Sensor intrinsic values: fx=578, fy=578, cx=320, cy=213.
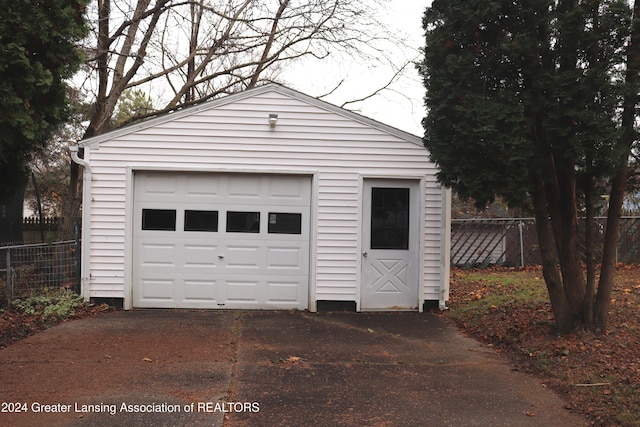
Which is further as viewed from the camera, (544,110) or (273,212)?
(273,212)

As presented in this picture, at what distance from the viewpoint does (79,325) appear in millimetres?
7922

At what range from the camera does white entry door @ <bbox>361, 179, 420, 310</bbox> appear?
935 cm

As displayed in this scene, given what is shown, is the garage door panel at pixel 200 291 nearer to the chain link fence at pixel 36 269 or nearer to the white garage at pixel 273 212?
the white garage at pixel 273 212

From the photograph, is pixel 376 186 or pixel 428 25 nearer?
pixel 428 25

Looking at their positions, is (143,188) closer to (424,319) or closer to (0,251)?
(0,251)

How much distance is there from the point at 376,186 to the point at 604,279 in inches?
150

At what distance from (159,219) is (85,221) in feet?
3.65

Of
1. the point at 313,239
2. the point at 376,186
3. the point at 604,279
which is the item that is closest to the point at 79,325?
the point at 313,239

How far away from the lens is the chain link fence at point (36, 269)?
8.91 metres

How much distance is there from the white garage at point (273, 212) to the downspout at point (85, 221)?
7.3 inches

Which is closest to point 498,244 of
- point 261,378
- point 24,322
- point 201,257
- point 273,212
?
point 273,212

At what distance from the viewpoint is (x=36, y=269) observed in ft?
30.9

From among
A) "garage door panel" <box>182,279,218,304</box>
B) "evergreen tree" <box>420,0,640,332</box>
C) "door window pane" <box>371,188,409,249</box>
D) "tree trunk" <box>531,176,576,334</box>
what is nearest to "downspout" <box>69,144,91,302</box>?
"garage door panel" <box>182,279,218,304</box>

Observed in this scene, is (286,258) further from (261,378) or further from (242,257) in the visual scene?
(261,378)
